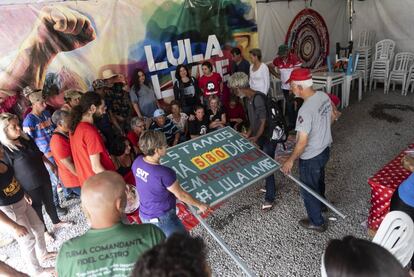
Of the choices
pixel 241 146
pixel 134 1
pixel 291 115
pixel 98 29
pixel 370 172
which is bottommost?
pixel 370 172

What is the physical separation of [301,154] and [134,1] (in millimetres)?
2991

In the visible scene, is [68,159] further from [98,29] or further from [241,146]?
[98,29]

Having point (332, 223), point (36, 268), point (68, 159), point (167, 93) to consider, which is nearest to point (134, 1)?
point (167, 93)

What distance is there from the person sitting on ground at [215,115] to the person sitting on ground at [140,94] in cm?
88

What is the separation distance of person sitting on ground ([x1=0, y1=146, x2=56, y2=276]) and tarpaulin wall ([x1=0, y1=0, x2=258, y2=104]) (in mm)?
1611

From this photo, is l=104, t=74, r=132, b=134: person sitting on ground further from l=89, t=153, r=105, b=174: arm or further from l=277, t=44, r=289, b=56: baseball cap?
l=277, t=44, r=289, b=56: baseball cap

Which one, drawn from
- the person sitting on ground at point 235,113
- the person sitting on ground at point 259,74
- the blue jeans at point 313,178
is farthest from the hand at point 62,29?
the blue jeans at point 313,178

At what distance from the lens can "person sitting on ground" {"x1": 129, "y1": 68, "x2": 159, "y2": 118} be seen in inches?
159

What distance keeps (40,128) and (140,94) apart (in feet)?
4.51

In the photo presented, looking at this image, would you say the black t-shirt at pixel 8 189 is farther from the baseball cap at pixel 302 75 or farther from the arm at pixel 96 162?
the baseball cap at pixel 302 75

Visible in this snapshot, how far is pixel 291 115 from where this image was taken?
4.69 meters

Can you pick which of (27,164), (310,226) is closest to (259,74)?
(310,226)

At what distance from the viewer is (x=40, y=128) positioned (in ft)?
10.0

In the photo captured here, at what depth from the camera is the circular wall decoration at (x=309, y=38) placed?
5.96 meters
